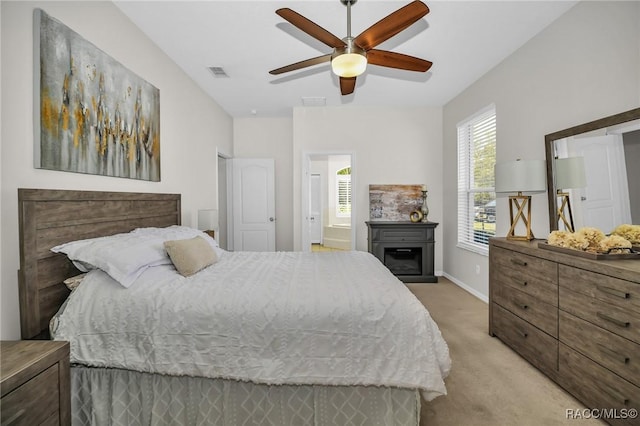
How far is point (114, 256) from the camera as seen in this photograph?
1.76 metres

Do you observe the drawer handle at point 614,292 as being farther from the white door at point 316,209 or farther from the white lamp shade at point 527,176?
the white door at point 316,209

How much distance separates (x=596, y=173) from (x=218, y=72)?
3.80m

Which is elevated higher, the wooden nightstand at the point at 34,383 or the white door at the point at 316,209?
the white door at the point at 316,209

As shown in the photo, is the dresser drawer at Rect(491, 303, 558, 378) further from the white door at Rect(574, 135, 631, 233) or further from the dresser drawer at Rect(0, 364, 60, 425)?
the dresser drawer at Rect(0, 364, 60, 425)

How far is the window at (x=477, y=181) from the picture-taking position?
383 cm

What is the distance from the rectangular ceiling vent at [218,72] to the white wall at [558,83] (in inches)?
126

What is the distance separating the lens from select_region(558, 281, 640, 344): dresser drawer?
5.05ft

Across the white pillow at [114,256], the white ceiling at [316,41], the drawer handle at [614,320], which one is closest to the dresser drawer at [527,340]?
the drawer handle at [614,320]

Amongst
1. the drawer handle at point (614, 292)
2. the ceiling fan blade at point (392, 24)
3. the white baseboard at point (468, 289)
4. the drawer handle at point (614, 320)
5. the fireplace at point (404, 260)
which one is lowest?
the white baseboard at point (468, 289)

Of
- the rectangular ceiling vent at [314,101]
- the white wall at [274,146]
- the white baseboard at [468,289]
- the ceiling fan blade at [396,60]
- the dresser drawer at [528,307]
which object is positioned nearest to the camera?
the dresser drawer at [528,307]

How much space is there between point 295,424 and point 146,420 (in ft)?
2.67

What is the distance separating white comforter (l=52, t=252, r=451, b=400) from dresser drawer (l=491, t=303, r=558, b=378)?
3.55ft

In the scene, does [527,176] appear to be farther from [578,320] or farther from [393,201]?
[393,201]

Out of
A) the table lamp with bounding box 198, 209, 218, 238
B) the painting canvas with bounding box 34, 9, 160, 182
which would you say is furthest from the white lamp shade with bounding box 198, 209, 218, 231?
the painting canvas with bounding box 34, 9, 160, 182
